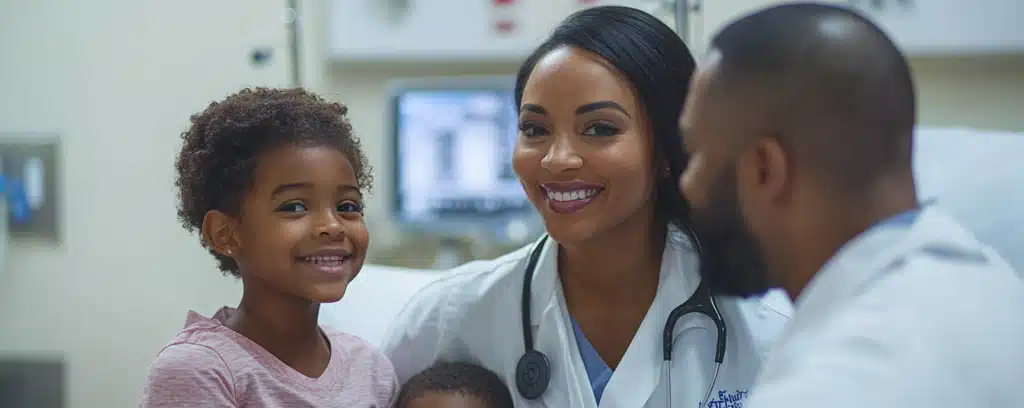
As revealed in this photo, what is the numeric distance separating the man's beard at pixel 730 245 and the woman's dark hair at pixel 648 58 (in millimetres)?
371

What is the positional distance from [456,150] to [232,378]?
1.79 m

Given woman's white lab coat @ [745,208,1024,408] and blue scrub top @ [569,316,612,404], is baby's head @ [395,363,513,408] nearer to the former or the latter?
blue scrub top @ [569,316,612,404]

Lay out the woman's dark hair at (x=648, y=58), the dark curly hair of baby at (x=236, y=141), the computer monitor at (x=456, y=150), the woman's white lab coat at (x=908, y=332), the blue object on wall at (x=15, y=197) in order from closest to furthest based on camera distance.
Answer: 1. the woman's white lab coat at (x=908, y=332)
2. the dark curly hair of baby at (x=236, y=141)
3. the woman's dark hair at (x=648, y=58)
4. the computer monitor at (x=456, y=150)
5. the blue object on wall at (x=15, y=197)

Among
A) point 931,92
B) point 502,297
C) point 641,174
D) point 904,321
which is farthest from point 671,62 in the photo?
point 931,92

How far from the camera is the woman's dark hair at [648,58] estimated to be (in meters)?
1.47

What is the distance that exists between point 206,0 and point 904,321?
288cm

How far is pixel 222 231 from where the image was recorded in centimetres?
137

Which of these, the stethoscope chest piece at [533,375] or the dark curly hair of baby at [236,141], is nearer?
the dark curly hair of baby at [236,141]

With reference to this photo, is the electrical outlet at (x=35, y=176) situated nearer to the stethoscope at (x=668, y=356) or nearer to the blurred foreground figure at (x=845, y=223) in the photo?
the stethoscope at (x=668, y=356)

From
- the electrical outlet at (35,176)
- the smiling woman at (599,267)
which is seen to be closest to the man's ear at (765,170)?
the smiling woman at (599,267)

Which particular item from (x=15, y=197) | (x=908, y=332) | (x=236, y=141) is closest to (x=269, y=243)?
(x=236, y=141)

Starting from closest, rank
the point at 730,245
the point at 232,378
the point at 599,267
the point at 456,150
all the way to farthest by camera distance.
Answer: the point at 730,245
the point at 232,378
the point at 599,267
the point at 456,150

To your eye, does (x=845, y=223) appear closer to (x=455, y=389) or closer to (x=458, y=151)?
(x=455, y=389)

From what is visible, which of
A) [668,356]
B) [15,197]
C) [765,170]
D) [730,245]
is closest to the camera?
[765,170]
